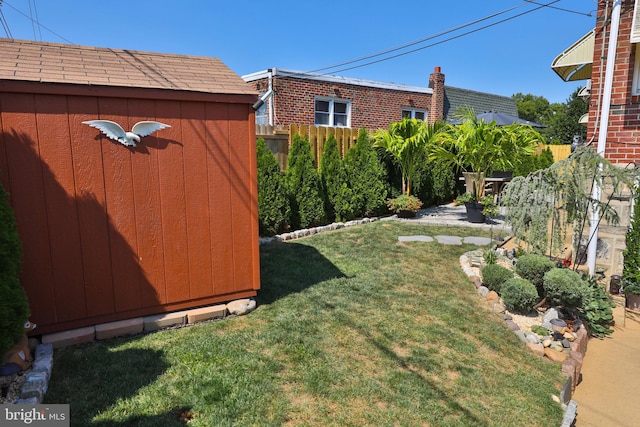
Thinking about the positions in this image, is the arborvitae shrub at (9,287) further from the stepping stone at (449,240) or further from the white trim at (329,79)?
the white trim at (329,79)

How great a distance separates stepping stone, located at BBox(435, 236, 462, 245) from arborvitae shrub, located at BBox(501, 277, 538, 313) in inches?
89.9

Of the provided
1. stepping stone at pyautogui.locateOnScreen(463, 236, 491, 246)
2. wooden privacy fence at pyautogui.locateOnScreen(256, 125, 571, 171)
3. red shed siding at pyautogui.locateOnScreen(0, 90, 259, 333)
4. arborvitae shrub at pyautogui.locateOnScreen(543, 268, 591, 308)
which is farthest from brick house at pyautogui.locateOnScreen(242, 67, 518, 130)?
arborvitae shrub at pyautogui.locateOnScreen(543, 268, 591, 308)

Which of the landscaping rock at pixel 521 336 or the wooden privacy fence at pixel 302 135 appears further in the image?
the wooden privacy fence at pixel 302 135

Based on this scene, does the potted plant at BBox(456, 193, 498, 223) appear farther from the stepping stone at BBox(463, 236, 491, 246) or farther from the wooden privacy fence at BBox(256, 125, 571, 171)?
the wooden privacy fence at BBox(256, 125, 571, 171)

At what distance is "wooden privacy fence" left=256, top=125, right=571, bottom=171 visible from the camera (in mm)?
7811

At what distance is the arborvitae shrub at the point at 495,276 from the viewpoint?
4.99m

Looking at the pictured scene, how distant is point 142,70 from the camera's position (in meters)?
3.65

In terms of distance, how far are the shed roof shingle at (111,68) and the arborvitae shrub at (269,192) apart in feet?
8.46

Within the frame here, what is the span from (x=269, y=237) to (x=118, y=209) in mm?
3572

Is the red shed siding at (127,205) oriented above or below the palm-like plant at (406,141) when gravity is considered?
below

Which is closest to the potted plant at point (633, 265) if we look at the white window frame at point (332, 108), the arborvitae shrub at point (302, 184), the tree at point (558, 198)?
the tree at point (558, 198)

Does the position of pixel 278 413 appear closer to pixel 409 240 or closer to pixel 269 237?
pixel 269 237

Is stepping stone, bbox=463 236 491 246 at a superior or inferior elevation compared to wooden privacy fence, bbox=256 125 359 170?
inferior

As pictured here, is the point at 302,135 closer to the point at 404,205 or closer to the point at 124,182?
the point at 404,205
